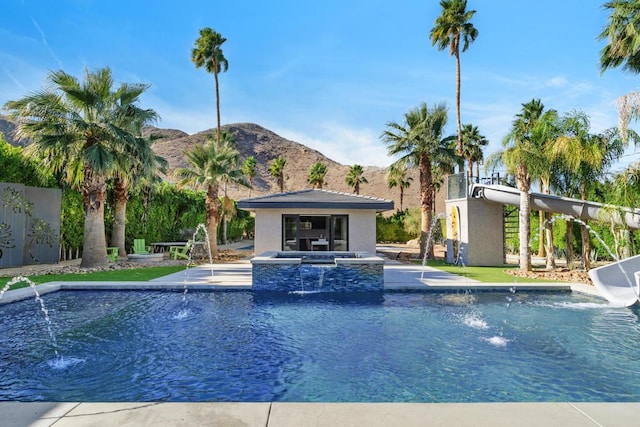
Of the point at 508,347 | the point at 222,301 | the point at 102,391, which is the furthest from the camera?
the point at 222,301

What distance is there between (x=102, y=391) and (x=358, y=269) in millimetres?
7730

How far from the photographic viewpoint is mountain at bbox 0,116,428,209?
104 m

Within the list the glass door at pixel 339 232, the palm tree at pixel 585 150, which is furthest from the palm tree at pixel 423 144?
the palm tree at pixel 585 150

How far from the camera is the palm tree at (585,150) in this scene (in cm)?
1409

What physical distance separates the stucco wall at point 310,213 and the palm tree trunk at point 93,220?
21.8ft

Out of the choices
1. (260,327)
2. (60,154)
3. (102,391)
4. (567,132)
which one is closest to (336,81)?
(567,132)

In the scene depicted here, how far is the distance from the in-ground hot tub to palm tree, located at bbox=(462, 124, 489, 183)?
27818mm

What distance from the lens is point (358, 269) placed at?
11297 millimetres

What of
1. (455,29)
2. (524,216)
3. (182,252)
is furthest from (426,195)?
(182,252)

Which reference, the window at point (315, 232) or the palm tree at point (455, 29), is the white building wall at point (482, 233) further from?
the palm tree at point (455, 29)

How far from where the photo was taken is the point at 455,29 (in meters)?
22.6

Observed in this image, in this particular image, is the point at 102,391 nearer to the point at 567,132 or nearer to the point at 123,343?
the point at 123,343

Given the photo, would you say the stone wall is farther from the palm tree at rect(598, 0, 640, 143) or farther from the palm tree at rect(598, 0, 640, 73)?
the palm tree at rect(598, 0, 640, 73)

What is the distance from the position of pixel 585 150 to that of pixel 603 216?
98.0 inches
